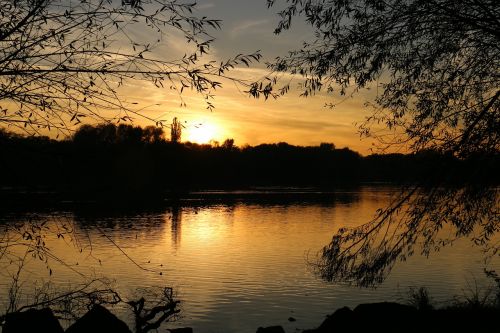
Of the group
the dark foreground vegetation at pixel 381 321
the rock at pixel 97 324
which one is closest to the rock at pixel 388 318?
the dark foreground vegetation at pixel 381 321

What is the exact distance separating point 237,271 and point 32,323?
17.6 m

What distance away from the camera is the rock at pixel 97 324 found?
11.9 metres

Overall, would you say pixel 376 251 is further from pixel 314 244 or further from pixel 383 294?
pixel 314 244

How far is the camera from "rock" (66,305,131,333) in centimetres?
1191

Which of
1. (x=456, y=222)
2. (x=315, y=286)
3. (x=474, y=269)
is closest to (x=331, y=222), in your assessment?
(x=474, y=269)

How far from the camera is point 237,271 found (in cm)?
2820

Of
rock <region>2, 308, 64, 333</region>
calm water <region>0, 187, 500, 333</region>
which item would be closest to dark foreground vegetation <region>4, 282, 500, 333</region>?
rock <region>2, 308, 64, 333</region>

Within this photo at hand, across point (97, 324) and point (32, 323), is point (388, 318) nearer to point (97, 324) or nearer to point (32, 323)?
point (97, 324)

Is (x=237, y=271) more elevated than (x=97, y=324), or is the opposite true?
(x=97, y=324)

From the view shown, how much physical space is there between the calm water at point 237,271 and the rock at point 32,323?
1.56 meters

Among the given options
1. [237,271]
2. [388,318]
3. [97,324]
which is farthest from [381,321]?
[237,271]

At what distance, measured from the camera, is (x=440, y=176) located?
8.96 metres

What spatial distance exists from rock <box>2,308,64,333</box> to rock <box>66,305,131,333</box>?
0.45m

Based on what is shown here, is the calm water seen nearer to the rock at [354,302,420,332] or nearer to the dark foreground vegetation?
the dark foreground vegetation
